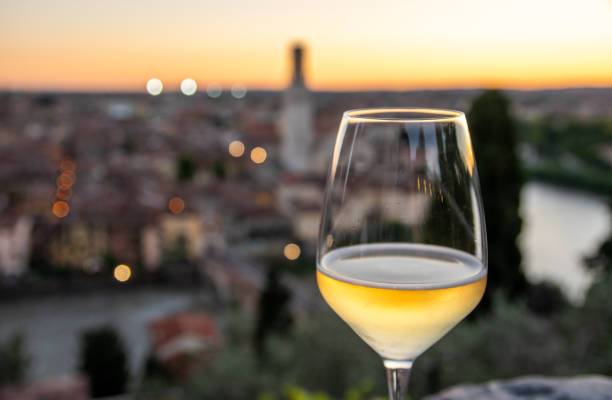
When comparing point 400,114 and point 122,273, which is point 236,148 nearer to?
point 122,273

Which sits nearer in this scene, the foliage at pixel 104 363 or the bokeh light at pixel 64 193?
the foliage at pixel 104 363

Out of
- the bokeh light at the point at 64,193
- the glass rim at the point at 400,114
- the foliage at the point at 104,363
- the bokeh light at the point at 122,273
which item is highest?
the glass rim at the point at 400,114

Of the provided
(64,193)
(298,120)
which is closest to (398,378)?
(64,193)

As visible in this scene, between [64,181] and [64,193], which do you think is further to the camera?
[64,181]

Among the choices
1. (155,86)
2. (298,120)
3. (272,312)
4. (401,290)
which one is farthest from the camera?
(298,120)

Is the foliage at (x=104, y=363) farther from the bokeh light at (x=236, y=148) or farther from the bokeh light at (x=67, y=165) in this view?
the bokeh light at (x=236, y=148)

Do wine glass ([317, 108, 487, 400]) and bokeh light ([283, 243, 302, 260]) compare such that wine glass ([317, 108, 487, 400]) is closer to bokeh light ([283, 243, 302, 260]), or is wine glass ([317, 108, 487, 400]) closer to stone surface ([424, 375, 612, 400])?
stone surface ([424, 375, 612, 400])

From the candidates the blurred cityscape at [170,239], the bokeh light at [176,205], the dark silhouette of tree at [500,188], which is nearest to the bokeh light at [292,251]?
the blurred cityscape at [170,239]
